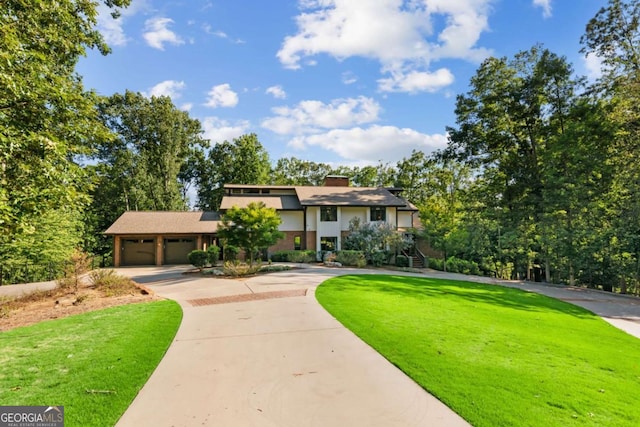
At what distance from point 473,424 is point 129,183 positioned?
123 ft

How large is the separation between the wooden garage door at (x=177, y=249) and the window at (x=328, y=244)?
1061 centimetres

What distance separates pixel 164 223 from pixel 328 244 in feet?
44.4

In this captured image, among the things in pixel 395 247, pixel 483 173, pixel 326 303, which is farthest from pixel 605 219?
pixel 326 303

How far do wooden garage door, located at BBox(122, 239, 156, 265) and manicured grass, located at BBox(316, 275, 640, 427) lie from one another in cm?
1939

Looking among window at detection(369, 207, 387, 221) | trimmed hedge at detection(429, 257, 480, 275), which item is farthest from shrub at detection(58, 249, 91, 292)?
trimmed hedge at detection(429, 257, 480, 275)

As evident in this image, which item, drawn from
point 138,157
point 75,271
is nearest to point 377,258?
point 75,271

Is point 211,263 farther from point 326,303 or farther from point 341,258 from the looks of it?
point 326,303

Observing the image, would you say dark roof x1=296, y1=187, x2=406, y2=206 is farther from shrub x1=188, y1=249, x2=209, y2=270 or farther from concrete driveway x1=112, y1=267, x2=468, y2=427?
concrete driveway x1=112, y1=267, x2=468, y2=427

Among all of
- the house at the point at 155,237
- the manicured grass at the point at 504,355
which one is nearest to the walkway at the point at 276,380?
the manicured grass at the point at 504,355

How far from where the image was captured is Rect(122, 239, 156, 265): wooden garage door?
24766 mm

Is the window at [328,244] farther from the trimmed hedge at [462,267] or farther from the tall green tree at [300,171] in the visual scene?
the tall green tree at [300,171]

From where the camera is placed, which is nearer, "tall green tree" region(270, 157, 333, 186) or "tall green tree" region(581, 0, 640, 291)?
"tall green tree" region(581, 0, 640, 291)

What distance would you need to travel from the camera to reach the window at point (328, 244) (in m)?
27.1

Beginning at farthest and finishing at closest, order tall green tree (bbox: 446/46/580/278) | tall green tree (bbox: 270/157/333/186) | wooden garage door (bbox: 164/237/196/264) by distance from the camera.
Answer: tall green tree (bbox: 270/157/333/186) < wooden garage door (bbox: 164/237/196/264) < tall green tree (bbox: 446/46/580/278)
